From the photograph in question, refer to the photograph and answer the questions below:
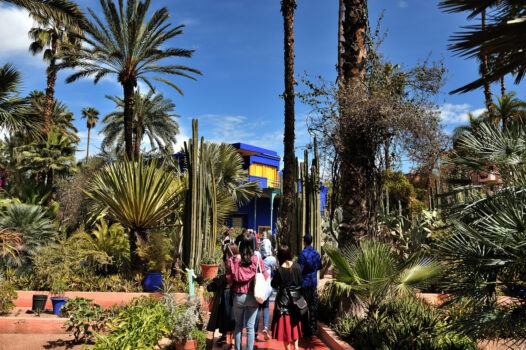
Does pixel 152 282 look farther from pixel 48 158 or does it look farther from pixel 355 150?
pixel 48 158

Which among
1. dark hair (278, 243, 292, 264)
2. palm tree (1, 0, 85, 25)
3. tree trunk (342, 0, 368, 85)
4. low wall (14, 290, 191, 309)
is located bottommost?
low wall (14, 290, 191, 309)

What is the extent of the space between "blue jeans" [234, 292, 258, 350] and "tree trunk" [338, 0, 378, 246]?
2293 mm

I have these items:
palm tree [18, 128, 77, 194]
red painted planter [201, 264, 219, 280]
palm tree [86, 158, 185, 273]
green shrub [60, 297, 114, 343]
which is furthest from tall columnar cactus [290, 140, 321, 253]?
palm tree [18, 128, 77, 194]

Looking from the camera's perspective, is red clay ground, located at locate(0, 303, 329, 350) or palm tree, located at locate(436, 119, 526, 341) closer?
palm tree, located at locate(436, 119, 526, 341)

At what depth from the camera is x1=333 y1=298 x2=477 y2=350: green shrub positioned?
4711 millimetres

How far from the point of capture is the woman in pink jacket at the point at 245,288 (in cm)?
505

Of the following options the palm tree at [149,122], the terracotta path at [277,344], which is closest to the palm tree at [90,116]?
the palm tree at [149,122]

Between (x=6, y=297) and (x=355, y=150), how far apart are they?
6.88 m

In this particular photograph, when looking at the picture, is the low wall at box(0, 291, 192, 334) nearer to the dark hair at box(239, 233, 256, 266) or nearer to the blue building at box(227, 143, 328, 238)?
the dark hair at box(239, 233, 256, 266)

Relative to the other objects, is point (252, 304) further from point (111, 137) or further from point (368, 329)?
point (111, 137)

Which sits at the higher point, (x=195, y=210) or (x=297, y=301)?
(x=195, y=210)

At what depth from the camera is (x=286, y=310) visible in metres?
5.14

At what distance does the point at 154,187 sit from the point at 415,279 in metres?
6.22

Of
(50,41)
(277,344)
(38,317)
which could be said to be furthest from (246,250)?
(50,41)
